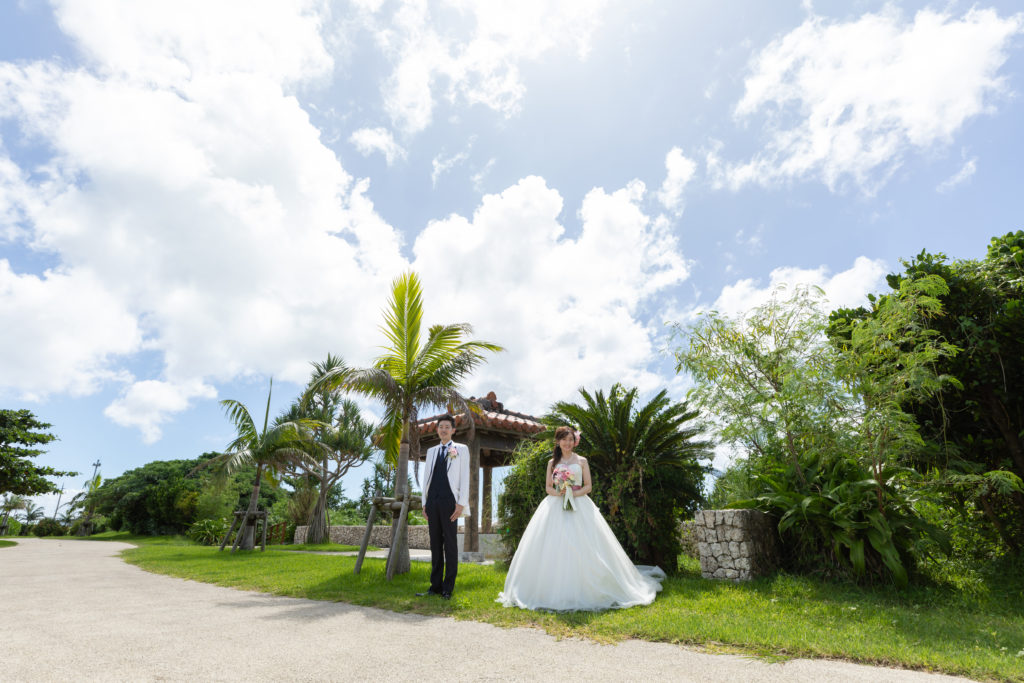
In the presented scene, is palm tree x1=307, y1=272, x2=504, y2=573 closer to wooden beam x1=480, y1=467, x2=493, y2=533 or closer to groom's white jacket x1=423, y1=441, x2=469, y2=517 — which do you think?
groom's white jacket x1=423, y1=441, x2=469, y2=517

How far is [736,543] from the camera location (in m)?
6.83

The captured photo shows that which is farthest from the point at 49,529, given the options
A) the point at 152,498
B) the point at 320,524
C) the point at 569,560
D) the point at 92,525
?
the point at 569,560

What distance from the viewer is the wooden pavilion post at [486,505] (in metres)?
14.6

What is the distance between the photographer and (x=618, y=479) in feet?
26.6

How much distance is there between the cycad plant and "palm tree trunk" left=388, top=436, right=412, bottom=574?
279cm

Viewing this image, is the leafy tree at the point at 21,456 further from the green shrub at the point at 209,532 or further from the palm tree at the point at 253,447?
the palm tree at the point at 253,447

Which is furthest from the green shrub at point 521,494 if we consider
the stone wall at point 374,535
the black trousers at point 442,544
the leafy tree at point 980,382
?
the stone wall at point 374,535

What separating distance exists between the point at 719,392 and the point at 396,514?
5382 mm

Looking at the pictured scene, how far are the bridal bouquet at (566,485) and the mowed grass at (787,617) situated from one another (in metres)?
1.29

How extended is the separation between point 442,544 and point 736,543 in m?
3.74

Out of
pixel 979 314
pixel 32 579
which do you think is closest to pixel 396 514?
pixel 32 579

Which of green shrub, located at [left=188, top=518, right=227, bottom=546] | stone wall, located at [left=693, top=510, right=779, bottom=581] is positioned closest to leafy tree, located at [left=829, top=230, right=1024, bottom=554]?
stone wall, located at [left=693, top=510, right=779, bottom=581]

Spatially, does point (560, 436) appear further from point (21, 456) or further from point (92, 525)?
point (92, 525)

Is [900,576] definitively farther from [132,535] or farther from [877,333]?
[132,535]
